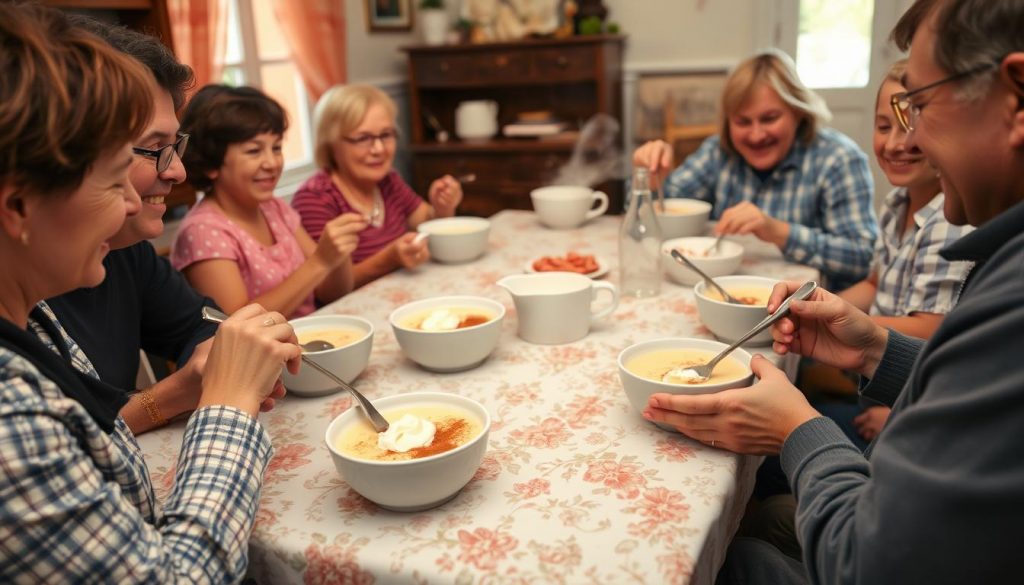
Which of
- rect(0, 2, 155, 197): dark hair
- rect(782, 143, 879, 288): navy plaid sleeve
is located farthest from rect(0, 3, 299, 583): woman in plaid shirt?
rect(782, 143, 879, 288): navy plaid sleeve

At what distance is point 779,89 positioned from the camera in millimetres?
2166

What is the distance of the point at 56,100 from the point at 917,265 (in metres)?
1.58

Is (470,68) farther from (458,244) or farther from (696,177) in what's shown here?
(458,244)

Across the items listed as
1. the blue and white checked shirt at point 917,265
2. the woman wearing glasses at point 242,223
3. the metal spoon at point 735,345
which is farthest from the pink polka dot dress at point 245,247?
the blue and white checked shirt at point 917,265

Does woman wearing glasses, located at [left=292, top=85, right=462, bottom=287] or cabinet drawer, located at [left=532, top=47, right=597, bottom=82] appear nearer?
woman wearing glasses, located at [left=292, top=85, right=462, bottom=287]

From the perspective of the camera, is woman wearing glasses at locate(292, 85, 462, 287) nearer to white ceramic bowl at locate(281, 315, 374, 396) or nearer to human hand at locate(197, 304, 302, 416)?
white ceramic bowl at locate(281, 315, 374, 396)

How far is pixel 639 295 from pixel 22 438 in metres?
1.22

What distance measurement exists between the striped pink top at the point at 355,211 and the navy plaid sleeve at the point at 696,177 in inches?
34.9

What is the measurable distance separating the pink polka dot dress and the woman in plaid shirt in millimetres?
940

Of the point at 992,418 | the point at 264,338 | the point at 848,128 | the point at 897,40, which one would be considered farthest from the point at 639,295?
the point at 848,128

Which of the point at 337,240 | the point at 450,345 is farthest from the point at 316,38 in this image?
the point at 450,345

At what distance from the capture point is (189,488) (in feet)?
2.64

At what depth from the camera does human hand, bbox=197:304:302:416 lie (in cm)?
91

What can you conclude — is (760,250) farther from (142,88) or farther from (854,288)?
(142,88)
